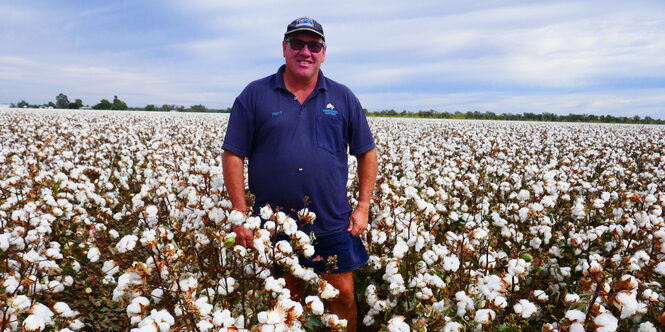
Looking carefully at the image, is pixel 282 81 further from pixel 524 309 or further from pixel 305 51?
pixel 524 309

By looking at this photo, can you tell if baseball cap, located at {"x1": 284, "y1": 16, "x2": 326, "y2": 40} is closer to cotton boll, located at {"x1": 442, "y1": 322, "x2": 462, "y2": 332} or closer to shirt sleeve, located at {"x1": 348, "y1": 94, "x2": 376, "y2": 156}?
shirt sleeve, located at {"x1": 348, "y1": 94, "x2": 376, "y2": 156}

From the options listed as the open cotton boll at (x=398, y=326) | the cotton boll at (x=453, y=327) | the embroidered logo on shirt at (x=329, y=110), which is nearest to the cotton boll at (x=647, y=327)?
the cotton boll at (x=453, y=327)

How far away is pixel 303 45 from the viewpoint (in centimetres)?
313

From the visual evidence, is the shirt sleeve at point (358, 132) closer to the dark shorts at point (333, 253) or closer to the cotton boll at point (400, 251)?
the dark shorts at point (333, 253)

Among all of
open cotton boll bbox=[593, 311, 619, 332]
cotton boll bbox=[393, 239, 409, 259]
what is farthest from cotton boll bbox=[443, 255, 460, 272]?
open cotton boll bbox=[593, 311, 619, 332]

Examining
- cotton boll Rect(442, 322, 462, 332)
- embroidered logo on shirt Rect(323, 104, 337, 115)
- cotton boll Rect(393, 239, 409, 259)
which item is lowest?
cotton boll Rect(442, 322, 462, 332)

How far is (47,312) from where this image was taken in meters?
2.25

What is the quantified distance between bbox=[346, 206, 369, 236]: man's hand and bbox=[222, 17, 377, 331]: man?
0.06m

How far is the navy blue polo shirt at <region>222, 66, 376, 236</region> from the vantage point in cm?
307

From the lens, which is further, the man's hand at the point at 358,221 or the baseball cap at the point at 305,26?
the man's hand at the point at 358,221

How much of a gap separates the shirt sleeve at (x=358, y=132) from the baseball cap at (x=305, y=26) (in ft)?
2.03

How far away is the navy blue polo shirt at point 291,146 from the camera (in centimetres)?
307

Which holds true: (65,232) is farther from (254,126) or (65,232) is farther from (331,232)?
(331,232)

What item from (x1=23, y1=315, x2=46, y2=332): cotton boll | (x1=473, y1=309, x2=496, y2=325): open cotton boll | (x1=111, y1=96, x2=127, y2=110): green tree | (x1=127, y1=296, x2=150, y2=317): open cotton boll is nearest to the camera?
(x1=23, y1=315, x2=46, y2=332): cotton boll
